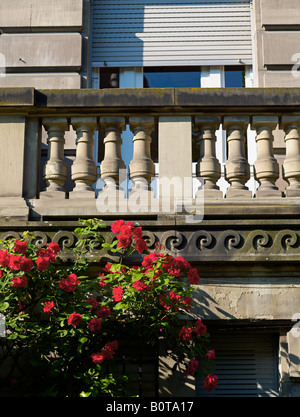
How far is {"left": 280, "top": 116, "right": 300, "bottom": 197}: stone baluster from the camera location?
5.78 meters

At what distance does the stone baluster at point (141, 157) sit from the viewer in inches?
229

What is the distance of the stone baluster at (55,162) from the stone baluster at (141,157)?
0.60 metres

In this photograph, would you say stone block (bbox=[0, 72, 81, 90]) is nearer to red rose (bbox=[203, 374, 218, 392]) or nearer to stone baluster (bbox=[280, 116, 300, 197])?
stone baluster (bbox=[280, 116, 300, 197])

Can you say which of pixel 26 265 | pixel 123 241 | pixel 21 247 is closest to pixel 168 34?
pixel 123 241

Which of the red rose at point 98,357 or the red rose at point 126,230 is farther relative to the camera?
the red rose at point 126,230

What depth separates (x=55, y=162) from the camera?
589 centimetres

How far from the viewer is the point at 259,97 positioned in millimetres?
5855

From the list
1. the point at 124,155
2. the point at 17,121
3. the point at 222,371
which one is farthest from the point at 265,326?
the point at 124,155

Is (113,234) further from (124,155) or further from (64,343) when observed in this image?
(124,155)

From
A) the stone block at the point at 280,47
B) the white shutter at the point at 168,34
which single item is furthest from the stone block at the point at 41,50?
the stone block at the point at 280,47

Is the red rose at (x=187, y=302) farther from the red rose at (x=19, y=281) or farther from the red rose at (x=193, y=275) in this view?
the red rose at (x=19, y=281)

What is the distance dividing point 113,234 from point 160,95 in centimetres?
130

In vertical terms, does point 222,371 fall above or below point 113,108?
below

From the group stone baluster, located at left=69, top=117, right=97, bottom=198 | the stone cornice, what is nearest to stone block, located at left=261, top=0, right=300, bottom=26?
stone baluster, located at left=69, top=117, right=97, bottom=198
